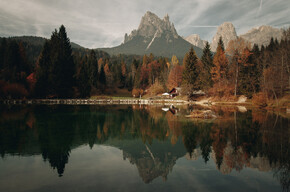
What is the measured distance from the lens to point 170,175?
9430 mm

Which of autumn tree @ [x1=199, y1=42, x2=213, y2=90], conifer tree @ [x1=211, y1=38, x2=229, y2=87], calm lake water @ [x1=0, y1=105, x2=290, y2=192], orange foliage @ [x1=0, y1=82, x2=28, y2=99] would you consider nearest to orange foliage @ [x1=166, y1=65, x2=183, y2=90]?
autumn tree @ [x1=199, y1=42, x2=213, y2=90]

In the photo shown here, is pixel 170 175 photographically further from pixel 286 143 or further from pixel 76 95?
pixel 76 95

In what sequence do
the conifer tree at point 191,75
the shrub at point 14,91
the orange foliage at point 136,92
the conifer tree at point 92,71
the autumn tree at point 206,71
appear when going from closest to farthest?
the shrub at point 14,91, the autumn tree at point 206,71, the conifer tree at point 191,75, the conifer tree at point 92,71, the orange foliage at point 136,92

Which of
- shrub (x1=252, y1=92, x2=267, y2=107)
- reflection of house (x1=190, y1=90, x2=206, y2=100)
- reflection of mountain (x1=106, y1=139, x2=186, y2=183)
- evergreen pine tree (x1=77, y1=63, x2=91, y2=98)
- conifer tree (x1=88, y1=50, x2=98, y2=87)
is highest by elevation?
conifer tree (x1=88, y1=50, x2=98, y2=87)

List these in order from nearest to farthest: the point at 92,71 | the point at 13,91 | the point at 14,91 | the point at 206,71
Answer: the point at 13,91, the point at 14,91, the point at 206,71, the point at 92,71

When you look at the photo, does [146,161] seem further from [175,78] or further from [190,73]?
[175,78]

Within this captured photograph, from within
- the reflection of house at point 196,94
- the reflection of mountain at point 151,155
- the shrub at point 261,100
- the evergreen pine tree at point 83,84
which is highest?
the evergreen pine tree at point 83,84

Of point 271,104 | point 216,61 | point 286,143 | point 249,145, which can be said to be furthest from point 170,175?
point 216,61

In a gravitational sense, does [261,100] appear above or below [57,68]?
below

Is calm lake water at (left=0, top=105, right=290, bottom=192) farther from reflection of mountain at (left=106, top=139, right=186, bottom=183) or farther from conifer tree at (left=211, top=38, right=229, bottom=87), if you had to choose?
conifer tree at (left=211, top=38, right=229, bottom=87)

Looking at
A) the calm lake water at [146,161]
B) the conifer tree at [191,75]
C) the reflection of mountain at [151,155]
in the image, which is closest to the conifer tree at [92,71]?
the conifer tree at [191,75]

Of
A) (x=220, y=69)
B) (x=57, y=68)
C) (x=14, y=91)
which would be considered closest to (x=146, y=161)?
(x=220, y=69)

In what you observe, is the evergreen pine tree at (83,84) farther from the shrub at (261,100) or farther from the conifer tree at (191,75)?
the shrub at (261,100)

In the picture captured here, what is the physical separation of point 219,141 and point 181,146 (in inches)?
126
